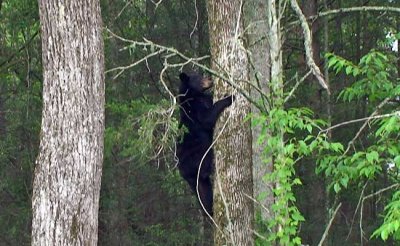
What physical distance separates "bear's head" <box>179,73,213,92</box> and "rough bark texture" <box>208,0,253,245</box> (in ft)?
3.51

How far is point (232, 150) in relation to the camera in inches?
324

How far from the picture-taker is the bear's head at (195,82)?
31.5 feet

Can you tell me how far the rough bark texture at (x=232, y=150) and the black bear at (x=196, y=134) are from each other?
2.86ft

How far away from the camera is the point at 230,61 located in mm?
8008

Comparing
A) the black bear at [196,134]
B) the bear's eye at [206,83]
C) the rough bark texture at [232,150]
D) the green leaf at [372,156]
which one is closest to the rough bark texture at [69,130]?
the rough bark texture at [232,150]

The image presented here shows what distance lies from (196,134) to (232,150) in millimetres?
1622

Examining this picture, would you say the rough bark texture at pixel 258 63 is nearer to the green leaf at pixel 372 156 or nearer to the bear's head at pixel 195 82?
the bear's head at pixel 195 82

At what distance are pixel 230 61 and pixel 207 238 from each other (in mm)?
9139

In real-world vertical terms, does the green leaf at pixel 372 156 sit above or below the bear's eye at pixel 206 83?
below

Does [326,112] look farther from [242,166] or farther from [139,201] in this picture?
[242,166]

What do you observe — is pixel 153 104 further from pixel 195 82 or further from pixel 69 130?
pixel 69 130

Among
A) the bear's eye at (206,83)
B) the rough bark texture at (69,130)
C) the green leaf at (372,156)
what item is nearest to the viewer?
the green leaf at (372,156)

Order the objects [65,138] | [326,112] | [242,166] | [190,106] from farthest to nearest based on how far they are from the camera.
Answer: [326,112] → [190,106] → [242,166] → [65,138]

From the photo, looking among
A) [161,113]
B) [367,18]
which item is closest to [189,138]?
[161,113]
